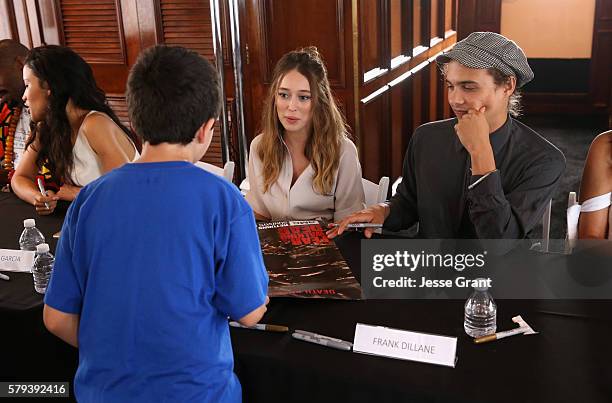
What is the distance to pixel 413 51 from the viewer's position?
440 centimetres

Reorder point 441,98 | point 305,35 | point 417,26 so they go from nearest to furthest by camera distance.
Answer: point 305,35, point 417,26, point 441,98

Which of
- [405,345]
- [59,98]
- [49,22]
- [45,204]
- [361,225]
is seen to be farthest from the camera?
[49,22]

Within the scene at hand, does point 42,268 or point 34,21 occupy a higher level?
A: point 34,21

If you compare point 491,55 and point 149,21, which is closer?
point 491,55

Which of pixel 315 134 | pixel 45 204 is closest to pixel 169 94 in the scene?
pixel 315 134

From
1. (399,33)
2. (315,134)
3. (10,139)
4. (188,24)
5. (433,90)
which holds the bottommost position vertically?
(433,90)

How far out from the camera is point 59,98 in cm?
239

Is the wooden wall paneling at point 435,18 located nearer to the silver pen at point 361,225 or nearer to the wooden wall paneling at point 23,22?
the wooden wall paneling at point 23,22

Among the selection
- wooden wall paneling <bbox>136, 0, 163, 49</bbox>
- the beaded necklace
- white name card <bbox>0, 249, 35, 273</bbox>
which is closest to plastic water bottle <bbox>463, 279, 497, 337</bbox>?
white name card <bbox>0, 249, 35, 273</bbox>

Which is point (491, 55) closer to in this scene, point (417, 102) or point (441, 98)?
point (417, 102)

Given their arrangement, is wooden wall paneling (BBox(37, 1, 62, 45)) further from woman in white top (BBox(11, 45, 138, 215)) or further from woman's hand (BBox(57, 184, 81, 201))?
woman's hand (BBox(57, 184, 81, 201))

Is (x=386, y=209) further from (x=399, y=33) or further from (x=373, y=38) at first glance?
(x=399, y=33)

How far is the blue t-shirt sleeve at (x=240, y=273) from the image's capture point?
3.57ft

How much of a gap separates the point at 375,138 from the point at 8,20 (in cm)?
244
